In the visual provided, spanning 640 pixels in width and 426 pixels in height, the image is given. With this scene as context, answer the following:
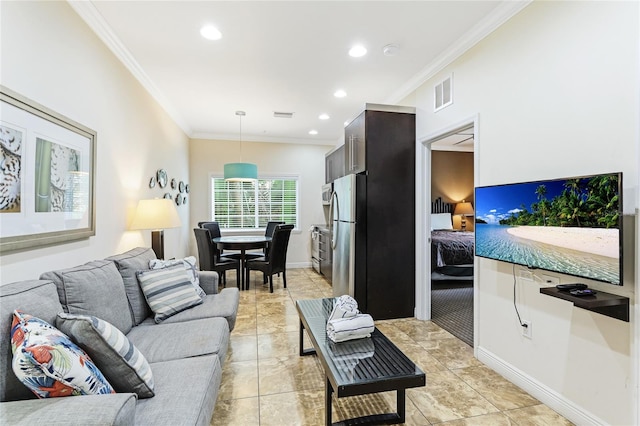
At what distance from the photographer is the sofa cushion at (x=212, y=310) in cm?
237

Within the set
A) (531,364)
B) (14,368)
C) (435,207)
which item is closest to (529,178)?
(531,364)

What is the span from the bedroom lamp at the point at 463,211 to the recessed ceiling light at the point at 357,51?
515cm

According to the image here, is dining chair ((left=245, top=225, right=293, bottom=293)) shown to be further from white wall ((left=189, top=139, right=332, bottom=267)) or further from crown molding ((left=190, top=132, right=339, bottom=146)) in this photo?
crown molding ((left=190, top=132, right=339, bottom=146))

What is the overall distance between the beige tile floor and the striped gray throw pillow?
642mm

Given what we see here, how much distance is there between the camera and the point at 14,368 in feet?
3.57

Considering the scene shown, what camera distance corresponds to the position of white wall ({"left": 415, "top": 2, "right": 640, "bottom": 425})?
1.63m

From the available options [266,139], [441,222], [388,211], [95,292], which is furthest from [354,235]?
[441,222]

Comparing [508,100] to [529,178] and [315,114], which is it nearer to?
[529,178]

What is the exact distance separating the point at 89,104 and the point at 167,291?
5.24ft

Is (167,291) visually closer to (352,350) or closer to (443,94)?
(352,350)

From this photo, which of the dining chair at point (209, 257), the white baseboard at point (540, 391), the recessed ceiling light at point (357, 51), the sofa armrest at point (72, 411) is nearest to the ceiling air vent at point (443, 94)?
the recessed ceiling light at point (357, 51)

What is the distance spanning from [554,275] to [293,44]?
280 centimetres

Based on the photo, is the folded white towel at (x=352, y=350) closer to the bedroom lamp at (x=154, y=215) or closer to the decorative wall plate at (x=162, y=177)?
the bedroom lamp at (x=154, y=215)

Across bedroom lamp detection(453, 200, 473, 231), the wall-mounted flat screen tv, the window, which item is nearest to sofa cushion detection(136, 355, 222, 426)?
the wall-mounted flat screen tv
